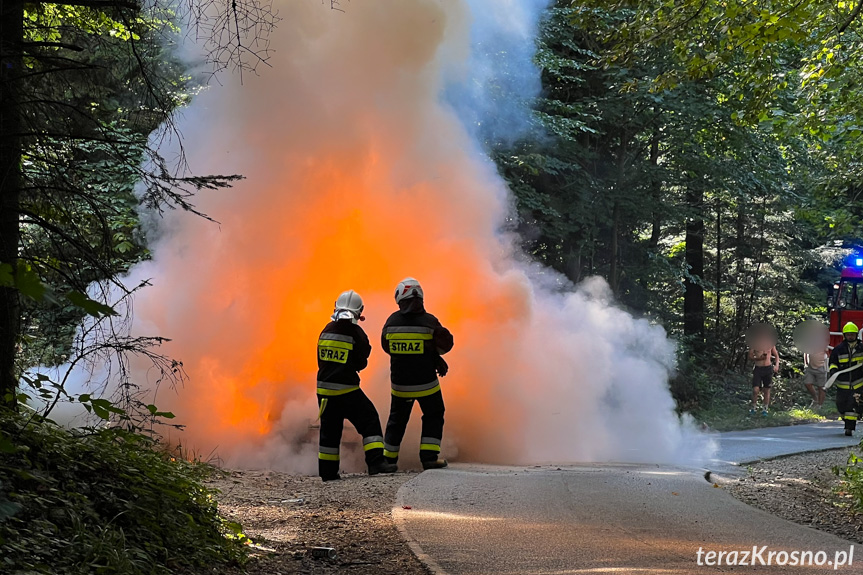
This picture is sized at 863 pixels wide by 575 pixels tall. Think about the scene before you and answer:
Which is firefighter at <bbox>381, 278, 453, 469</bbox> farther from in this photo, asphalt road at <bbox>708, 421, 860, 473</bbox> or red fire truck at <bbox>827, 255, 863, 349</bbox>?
red fire truck at <bbox>827, 255, 863, 349</bbox>

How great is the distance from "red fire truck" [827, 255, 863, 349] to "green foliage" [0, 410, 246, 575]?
22628 mm

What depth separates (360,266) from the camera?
12.4 meters

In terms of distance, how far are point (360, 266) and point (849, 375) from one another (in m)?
8.73

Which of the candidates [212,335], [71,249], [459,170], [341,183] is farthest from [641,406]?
[71,249]

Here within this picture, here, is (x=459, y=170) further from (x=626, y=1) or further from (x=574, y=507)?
(x=574, y=507)

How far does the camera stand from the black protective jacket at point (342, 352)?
913 cm

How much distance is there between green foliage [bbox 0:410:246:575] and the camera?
4.04 metres

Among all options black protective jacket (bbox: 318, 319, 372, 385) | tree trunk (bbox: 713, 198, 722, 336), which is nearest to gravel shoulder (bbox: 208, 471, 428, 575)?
black protective jacket (bbox: 318, 319, 372, 385)

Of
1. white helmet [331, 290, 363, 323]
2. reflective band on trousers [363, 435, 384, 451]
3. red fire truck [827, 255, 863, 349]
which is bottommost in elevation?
reflective band on trousers [363, 435, 384, 451]

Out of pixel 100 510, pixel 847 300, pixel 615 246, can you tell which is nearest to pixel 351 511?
pixel 100 510

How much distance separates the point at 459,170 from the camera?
13.1 metres

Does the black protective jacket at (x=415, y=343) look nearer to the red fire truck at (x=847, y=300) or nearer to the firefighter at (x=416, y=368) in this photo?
the firefighter at (x=416, y=368)

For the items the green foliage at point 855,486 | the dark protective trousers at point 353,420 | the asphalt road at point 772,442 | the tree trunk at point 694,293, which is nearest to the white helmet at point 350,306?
the dark protective trousers at point 353,420

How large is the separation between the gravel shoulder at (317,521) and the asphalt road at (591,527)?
0.60 feet
